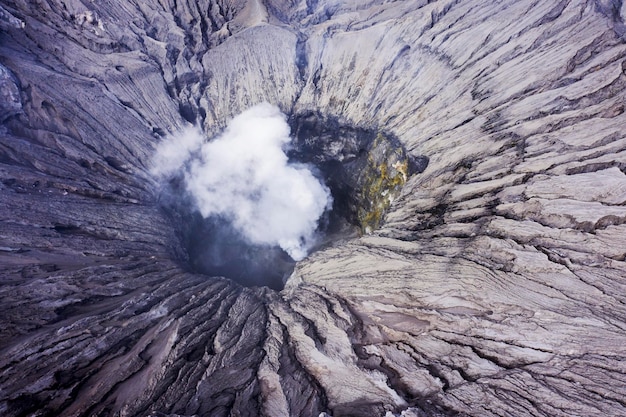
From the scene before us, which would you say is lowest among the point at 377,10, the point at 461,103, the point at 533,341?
the point at 533,341

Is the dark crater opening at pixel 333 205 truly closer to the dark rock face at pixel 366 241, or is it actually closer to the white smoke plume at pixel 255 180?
the white smoke plume at pixel 255 180

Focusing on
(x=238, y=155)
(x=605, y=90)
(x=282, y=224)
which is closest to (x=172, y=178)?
(x=238, y=155)

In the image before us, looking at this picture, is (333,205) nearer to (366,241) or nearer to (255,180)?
(255,180)

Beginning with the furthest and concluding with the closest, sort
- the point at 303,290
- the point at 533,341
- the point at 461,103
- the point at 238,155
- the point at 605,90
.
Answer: the point at 238,155 < the point at 461,103 < the point at 303,290 < the point at 605,90 < the point at 533,341

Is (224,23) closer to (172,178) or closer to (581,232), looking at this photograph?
(172,178)

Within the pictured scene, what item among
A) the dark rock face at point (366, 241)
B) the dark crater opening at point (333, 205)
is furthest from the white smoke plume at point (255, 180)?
the dark rock face at point (366, 241)

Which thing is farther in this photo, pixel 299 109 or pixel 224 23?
pixel 224 23

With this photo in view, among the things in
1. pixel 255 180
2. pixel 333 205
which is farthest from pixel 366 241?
pixel 255 180
